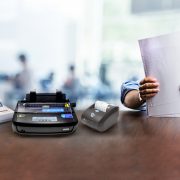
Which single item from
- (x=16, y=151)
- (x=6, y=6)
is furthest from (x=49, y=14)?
(x=16, y=151)

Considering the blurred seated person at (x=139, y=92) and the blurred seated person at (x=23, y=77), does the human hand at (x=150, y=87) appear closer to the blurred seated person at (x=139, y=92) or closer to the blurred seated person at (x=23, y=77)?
the blurred seated person at (x=139, y=92)

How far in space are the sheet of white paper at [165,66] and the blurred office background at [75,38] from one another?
1.82ft

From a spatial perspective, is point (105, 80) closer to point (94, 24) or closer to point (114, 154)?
point (94, 24)

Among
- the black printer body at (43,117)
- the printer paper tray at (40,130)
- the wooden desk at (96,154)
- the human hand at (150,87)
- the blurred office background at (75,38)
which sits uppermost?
the blurred office background at (75,38)

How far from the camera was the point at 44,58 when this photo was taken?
5.09ft

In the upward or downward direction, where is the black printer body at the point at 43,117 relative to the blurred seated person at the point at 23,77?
downward

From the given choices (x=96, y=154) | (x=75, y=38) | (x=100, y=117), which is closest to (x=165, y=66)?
(x=100, y=117)

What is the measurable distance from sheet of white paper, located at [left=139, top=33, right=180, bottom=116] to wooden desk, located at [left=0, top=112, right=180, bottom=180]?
0.08 metres

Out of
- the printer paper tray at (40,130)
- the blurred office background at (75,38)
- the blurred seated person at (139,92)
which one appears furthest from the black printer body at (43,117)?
the blurred office background at (75,38)

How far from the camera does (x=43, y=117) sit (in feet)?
2.85

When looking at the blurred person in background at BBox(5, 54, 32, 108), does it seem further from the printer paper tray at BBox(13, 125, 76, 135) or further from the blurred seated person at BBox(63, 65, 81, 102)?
the printer paper tray at BBox(13, 125, 76, 135)

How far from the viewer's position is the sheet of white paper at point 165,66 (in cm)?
97

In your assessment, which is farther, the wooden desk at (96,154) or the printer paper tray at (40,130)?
the printer paper tray at (40,130)

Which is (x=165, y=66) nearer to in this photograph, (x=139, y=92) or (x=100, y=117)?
(x=139, y=92)
